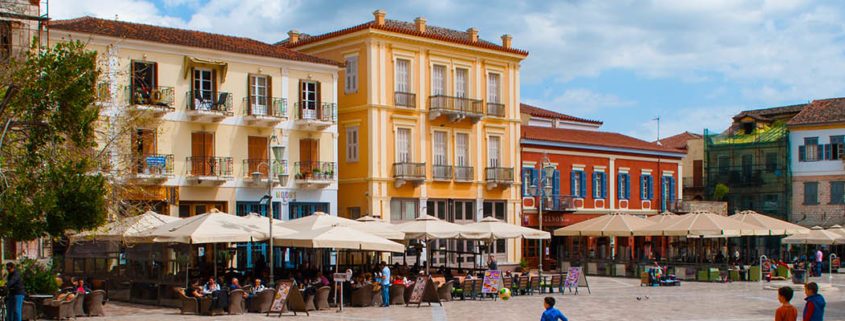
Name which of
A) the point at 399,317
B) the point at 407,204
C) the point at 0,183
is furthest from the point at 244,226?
the point at 407,204

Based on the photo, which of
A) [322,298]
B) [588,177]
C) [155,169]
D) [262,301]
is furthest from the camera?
[588,177]

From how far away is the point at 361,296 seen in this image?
3017 centimetres

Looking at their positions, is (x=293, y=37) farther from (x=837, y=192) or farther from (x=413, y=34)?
(x=837, y=192)

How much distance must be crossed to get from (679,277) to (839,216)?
22062 millimetres

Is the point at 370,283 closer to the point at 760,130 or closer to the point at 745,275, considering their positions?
the point at 745,275

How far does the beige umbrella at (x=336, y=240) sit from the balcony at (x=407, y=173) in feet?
52.2

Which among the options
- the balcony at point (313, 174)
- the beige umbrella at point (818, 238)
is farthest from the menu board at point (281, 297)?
the beige umbrella at point (818, 238)

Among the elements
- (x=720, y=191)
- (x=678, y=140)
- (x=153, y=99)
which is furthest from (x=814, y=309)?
(x=678, y=140)

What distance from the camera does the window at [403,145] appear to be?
47.4 meters

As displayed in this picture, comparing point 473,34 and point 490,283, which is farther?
point 473,34

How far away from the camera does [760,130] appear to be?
6975 cm

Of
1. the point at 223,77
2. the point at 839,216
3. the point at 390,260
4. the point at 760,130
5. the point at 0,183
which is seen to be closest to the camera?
the point at 0,183

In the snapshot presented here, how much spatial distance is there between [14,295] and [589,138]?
127 ft

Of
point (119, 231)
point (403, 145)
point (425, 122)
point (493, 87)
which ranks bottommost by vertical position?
point (119, 231)
